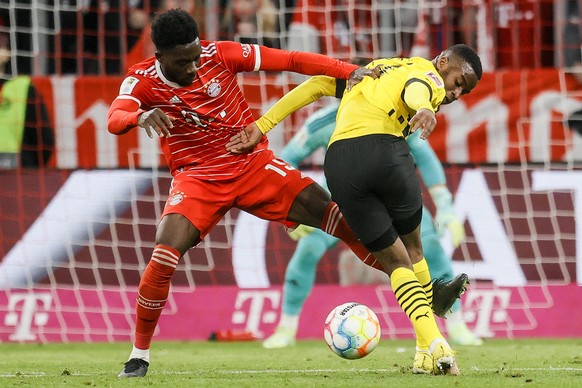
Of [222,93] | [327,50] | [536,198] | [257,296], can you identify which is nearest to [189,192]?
[222,93]

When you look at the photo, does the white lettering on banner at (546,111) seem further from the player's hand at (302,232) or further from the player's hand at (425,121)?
the player's hand at (425,121)

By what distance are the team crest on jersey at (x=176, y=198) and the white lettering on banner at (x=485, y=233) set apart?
4126 mm

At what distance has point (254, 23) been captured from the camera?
11.6 m

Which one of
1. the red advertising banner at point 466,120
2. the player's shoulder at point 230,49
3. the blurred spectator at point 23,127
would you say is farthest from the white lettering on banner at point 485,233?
the player's shoulder at point 230,49

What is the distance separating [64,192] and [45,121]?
853mm

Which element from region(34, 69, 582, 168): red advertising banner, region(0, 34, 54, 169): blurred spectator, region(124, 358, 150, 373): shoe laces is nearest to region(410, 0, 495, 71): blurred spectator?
region(34, 69, 582, 168): red advertising banner

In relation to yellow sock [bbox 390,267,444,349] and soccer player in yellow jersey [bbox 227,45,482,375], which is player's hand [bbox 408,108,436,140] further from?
yellow sock [bbox 390,267,444,349]

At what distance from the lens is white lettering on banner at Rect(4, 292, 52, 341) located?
9.91 meters

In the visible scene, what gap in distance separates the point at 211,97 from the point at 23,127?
455 centimetres

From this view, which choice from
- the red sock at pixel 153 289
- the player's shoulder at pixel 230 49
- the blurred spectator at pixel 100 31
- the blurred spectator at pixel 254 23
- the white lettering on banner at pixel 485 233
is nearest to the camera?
the red sock at pixel 153 289

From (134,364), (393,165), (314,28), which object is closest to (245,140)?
(393,165)

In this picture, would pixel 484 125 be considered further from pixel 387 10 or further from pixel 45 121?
pixel 45 121

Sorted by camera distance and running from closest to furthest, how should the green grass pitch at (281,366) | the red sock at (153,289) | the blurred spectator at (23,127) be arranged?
the green grass pitch at (281,366) < the red sock at (153,289) < the blurred spectator at (23,127)

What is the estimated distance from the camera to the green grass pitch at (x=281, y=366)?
589cm
